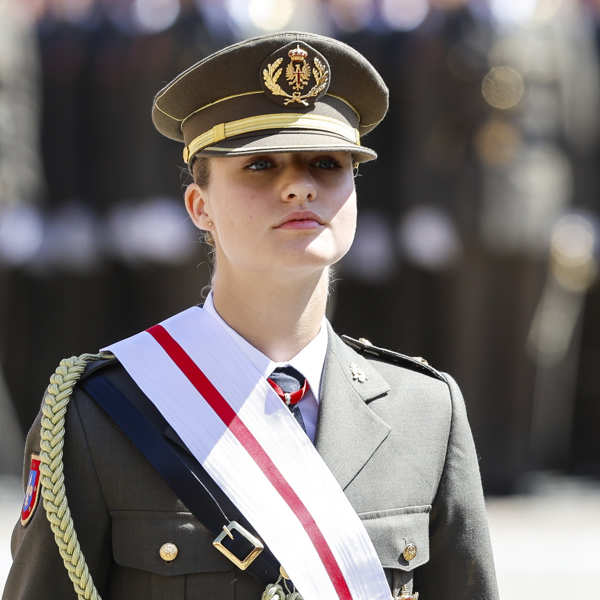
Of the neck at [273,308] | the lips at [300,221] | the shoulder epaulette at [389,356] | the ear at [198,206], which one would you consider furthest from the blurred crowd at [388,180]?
the lips at [300,221]

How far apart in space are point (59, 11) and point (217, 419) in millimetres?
5865

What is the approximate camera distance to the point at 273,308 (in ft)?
7.22

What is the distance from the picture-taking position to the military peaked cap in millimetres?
2152

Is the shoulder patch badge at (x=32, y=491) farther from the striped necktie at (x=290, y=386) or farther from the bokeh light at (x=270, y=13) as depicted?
the bokeh light at (x=270, y=13)

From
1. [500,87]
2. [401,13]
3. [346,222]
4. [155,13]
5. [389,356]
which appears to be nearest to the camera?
[346,222]

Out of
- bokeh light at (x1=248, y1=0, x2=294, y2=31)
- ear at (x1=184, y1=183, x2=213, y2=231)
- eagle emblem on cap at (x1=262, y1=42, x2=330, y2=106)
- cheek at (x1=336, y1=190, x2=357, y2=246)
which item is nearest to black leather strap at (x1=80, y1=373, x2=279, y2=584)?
ear at (x1=184, y1=183, x2=213, y2=231)

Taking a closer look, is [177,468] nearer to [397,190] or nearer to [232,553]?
[232,553]

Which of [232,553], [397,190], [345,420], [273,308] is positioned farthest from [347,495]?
[397,190]

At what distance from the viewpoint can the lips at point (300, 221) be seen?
81.4 inches

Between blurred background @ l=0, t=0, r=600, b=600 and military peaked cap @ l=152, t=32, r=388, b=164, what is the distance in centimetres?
497

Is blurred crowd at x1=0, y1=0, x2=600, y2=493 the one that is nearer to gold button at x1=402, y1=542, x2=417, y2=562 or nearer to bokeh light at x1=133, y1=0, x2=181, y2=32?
bokeh light at x1=133, y1=0, x2=181, y2=32

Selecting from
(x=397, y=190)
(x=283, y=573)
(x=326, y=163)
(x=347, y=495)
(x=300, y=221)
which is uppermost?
(x=397, y=190)

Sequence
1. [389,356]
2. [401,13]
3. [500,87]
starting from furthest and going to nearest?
[401,13]
[500,87]
[389,356]

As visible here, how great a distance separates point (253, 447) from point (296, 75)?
0.69m
